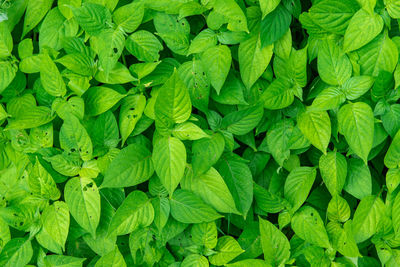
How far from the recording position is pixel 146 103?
1728 millimetres

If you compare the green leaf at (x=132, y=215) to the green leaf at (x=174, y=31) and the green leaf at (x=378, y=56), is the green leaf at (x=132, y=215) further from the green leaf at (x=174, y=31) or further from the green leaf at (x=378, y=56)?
the green leaf at (x=378, y=56)

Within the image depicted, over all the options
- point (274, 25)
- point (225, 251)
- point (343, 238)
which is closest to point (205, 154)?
point (225, 251)

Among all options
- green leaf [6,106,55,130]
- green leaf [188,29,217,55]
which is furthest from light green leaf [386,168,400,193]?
green leaf [6,106,55,130]

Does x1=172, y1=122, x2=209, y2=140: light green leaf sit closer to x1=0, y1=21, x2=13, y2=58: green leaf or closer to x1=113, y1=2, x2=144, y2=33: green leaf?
x1=113, y1=2, x2=144, y2=33: green leaf

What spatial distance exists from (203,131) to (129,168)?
13.0 inches

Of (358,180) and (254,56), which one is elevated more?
(254,56)

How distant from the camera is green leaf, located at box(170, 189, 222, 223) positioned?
66.3 inches

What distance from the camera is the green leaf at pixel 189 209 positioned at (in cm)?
168

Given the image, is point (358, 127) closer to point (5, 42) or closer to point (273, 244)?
→ point (273, 244)

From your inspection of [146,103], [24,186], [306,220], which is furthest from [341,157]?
[24,186]

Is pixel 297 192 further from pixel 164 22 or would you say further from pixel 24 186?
pixel 24 186

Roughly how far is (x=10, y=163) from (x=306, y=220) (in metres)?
1.38

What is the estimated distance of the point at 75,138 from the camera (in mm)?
1684

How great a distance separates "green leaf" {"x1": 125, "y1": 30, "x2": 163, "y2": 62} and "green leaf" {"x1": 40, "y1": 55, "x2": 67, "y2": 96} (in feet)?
1.11
